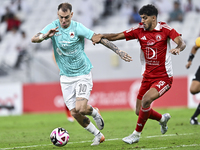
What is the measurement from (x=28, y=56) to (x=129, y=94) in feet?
17.8

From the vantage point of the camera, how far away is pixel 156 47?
650 centimetres

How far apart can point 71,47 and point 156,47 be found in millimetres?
1517

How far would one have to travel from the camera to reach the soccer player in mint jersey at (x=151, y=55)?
20.9 ft

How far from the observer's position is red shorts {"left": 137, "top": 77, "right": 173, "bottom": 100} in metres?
6.39

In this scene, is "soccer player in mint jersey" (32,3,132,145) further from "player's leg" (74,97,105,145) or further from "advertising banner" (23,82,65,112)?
"advertising banner" (23,82,65,112)

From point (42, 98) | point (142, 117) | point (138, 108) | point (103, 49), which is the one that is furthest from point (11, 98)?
point (142, 117)

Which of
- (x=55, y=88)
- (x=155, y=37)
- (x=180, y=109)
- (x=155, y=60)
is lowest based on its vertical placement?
(x=180, y=109)

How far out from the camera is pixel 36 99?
1551 centimetres

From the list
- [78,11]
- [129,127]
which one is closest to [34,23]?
[78,11]

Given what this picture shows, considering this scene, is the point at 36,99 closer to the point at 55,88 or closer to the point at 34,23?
the point at 55,88

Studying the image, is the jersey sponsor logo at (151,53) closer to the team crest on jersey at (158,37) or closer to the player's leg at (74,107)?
the team crest on jersey at (158,37)

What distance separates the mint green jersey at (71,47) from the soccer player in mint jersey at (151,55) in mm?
417

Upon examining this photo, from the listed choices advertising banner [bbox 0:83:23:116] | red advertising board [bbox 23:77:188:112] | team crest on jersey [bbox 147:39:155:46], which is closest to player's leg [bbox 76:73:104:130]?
team crest on jersey [bbox 147:39:155:46]

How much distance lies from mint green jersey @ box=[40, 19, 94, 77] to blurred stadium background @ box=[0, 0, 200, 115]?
8.55 metres
